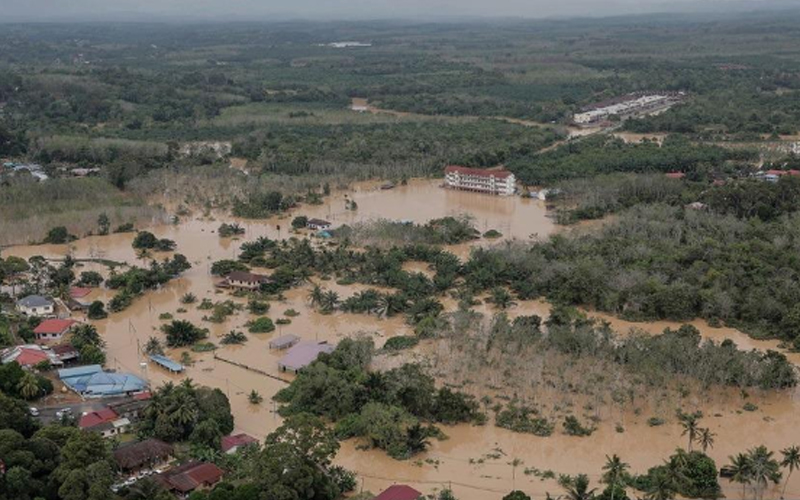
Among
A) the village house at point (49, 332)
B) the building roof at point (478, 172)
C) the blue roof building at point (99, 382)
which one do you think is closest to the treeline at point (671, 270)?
the building roof at point (478, 172)

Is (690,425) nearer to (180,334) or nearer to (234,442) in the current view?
(234,442)

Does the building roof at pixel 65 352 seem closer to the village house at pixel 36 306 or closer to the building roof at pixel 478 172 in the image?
the village house at pixel 36 306

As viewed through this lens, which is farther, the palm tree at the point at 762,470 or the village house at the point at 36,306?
the village house at the point at 36,306

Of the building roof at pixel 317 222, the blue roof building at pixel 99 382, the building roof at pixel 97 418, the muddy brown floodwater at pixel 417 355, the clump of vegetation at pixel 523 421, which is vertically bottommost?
the muddy brown floodwater at pixel 417 355

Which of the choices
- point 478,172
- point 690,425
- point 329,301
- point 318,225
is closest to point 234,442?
point 329,301

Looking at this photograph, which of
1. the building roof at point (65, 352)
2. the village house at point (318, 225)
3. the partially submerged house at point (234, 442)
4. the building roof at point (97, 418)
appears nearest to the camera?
the partially submerged house at point (234, 442)

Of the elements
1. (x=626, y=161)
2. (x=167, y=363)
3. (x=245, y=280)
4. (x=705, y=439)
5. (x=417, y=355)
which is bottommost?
(x=167, y=363)

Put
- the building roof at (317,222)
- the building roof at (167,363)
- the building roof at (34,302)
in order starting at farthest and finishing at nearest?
the building roof at (317,222), the building roof at (34,302), the building roof at (167,363)
